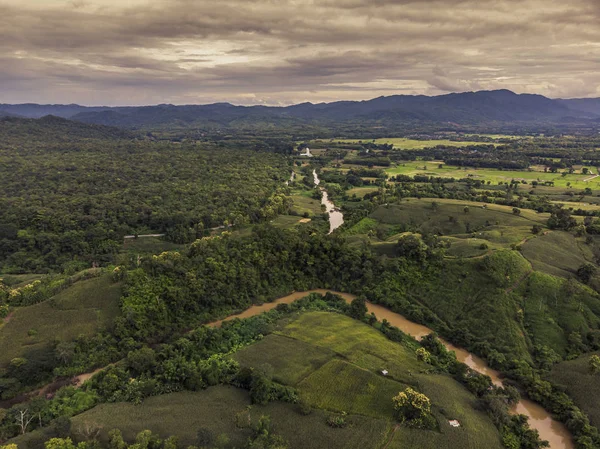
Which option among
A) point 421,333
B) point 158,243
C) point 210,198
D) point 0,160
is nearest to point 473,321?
point 421,333

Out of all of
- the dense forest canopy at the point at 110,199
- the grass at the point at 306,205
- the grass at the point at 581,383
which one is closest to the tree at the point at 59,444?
the dense forest canopy at the point at 110,199

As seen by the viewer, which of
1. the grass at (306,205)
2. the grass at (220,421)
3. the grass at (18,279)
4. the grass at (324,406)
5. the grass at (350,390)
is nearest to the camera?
the grass at (220,421)

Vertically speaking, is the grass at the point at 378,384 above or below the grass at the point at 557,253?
below

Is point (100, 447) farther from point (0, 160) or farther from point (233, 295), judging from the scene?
point (0, 160)

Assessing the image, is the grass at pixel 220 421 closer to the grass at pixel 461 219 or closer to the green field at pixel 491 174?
the grass at pixel 461 219

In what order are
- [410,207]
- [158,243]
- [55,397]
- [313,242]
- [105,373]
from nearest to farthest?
1. [55,397]
2. [105,373]
3. [313,242]
4. [158,243]
5. [410,207]

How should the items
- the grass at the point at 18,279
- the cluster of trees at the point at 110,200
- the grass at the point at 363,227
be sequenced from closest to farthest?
the grass at the point at 18,279
the cluster of trees at the point at 110,200
the grass at the point at 363,227
